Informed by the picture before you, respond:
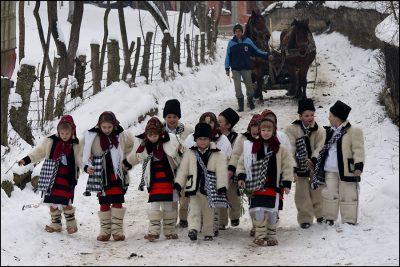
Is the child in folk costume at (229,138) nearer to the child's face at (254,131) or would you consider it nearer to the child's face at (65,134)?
the child's face at (254,131)

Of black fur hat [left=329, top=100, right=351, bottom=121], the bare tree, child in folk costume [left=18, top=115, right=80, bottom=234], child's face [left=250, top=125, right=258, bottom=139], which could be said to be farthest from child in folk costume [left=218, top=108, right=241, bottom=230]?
the bare tree

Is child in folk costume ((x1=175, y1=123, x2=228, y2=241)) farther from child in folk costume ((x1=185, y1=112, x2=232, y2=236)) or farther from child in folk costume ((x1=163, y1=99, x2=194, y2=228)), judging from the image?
child in folk costume ((x1=163, y1=99, x2=194, y2=228))

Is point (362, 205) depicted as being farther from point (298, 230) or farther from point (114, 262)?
point (114, 262)

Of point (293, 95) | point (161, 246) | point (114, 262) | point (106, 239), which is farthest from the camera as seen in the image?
point (293, 95)

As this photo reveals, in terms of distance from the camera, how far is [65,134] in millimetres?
7879

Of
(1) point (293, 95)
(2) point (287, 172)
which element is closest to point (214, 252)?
(2) point (287, 172)

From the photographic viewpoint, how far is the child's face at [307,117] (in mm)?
8156

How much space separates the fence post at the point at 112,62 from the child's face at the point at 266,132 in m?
8.51

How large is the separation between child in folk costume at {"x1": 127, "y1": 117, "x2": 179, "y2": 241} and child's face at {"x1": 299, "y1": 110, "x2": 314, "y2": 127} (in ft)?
4.72

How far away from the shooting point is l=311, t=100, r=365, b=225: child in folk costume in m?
7.73

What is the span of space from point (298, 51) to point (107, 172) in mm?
8594

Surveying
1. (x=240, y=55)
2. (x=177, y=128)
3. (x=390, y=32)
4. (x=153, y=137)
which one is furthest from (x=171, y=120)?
(x=240, y=55)

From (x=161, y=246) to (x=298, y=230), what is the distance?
5.34 ft

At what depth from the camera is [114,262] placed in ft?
22.5
